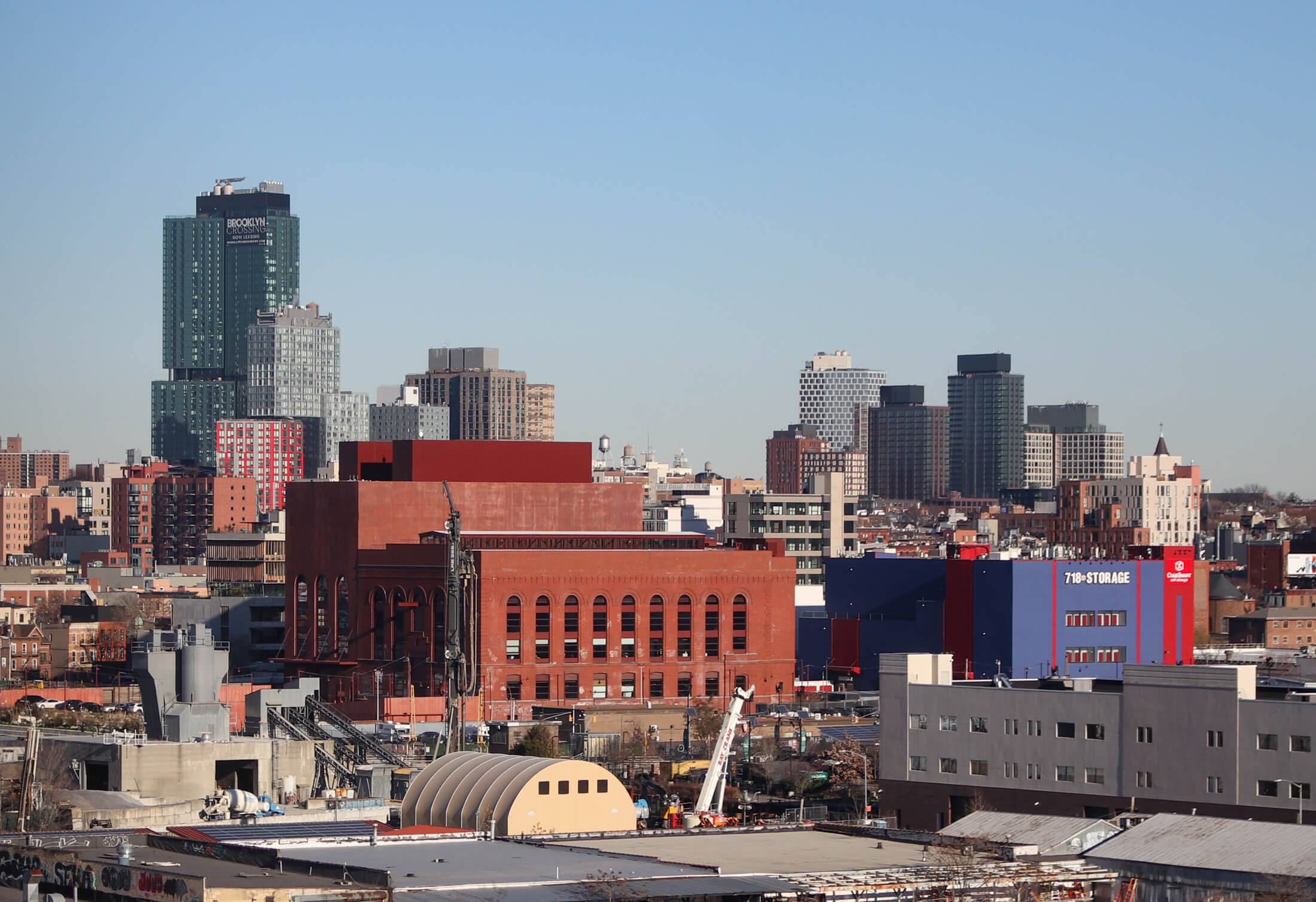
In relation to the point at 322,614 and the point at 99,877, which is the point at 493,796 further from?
the point at 322,614

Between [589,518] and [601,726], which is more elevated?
[589,518]

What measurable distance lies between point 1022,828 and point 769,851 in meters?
8.54

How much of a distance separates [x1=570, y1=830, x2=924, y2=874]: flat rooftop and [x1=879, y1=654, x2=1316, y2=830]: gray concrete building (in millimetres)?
20815

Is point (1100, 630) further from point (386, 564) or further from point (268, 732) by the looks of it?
point (268, 732)

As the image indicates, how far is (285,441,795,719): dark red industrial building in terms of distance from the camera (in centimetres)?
14975

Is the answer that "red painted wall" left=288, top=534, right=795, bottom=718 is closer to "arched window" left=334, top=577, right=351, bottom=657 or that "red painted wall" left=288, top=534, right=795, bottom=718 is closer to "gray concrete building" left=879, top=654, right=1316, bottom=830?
"arched window" left=334, top=577, right=351, bottom=657

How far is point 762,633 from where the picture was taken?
516 feet

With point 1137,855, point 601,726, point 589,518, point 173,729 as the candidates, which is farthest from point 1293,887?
point 589,518

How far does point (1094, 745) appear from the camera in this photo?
295ft

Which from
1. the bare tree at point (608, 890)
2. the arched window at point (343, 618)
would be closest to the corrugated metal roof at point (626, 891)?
the bare tree at point (608, 890)

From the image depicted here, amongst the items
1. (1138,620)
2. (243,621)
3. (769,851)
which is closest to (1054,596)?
(1138,620)

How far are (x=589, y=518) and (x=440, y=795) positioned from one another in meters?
90.9

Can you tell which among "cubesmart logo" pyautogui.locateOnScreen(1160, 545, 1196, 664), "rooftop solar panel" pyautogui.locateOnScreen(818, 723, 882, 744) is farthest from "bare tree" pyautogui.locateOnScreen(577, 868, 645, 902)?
"cubesmart logo" pyautogui.locateOnScreen(1160, 545, 1196, 664)

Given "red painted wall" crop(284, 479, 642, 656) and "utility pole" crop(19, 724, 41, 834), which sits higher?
"red painted wall" crop(284, 479, 642, 656)
